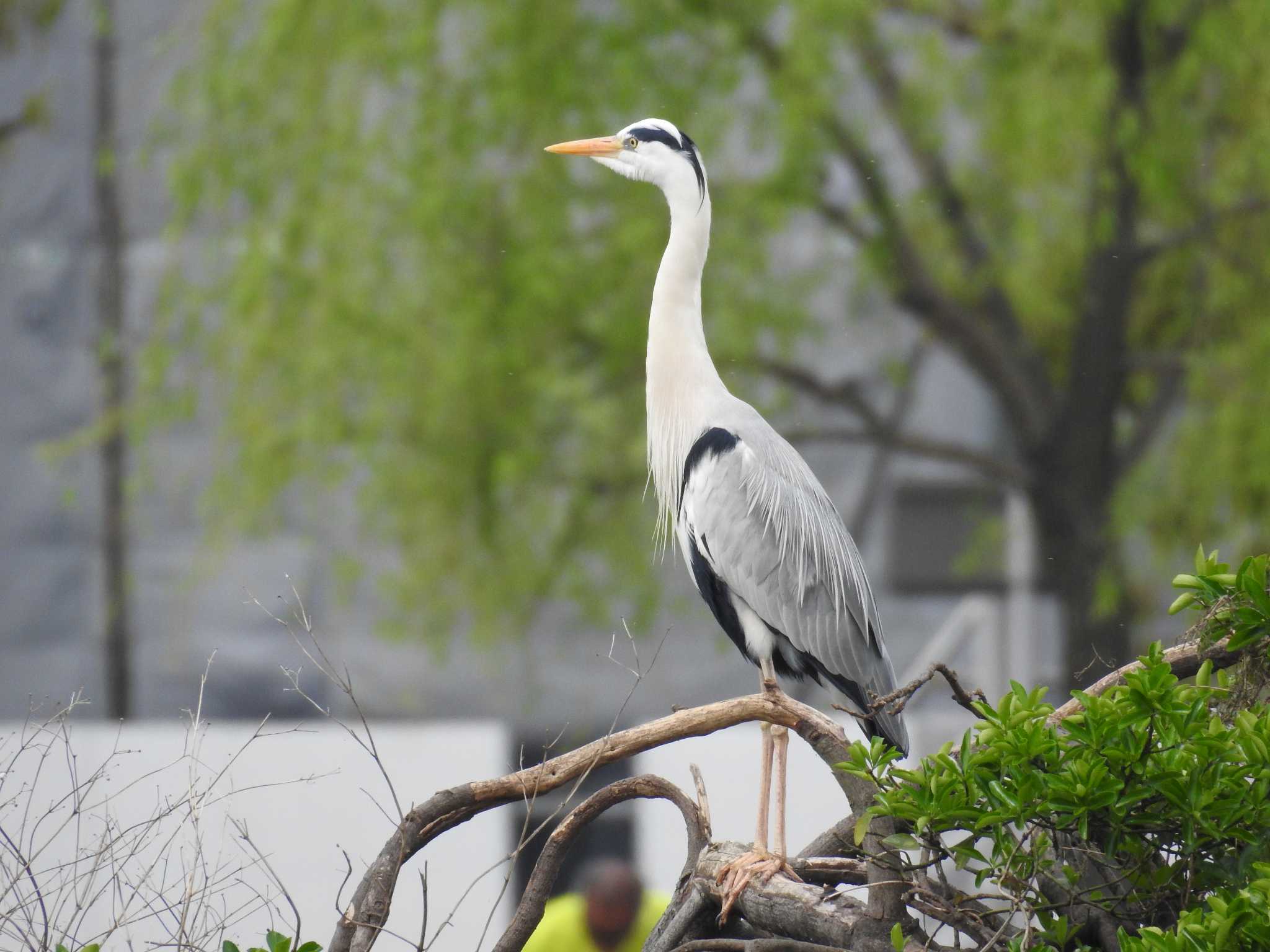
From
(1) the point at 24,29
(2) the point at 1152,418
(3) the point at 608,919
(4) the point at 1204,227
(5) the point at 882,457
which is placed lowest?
(3) the point at 608,919

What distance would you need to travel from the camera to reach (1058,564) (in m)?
4.26

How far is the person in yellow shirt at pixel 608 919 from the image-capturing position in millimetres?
2986

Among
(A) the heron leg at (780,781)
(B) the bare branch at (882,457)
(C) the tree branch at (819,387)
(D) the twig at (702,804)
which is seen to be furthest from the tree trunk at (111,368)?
(D) the twig at (702,804)

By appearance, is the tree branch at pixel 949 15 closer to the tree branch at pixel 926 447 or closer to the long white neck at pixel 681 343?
the tree branch at pixel 926 447

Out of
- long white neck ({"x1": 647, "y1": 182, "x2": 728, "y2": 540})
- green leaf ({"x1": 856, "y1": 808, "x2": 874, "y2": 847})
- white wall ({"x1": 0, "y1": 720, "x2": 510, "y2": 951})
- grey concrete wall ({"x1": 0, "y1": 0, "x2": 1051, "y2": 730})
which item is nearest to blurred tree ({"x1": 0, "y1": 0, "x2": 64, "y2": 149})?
grey concrete wall ({"x1": 0, "y1": 0, "x2": 1051, "y2": 730})

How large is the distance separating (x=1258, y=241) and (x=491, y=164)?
2420 millimetres

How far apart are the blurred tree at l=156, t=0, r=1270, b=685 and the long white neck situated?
6.60ft

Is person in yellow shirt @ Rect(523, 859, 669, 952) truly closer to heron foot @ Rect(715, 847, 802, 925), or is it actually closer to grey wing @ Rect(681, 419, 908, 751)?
grey wing @ Rect(681, 419, 908, 751)

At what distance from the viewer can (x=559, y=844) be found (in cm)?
143

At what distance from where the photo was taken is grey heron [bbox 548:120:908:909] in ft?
6.41

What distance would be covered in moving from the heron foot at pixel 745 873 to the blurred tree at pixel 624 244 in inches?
107

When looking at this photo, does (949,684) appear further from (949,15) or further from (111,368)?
(111,368)

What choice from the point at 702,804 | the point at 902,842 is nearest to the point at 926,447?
the point at 702,804

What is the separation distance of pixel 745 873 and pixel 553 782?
0.26 metres
